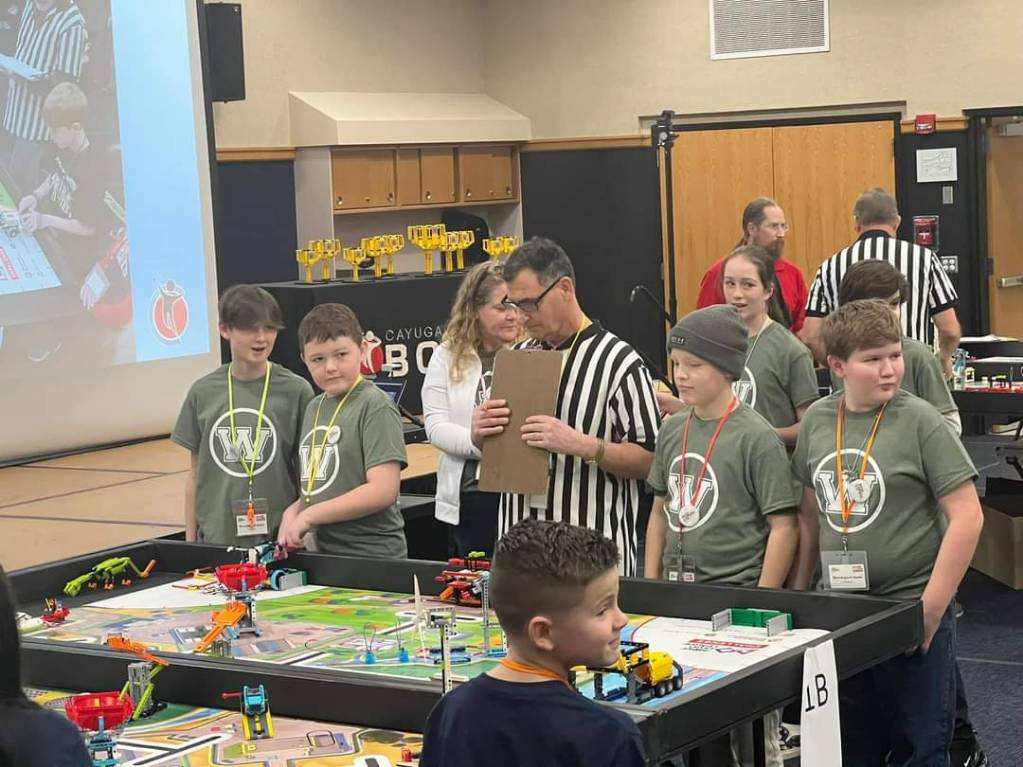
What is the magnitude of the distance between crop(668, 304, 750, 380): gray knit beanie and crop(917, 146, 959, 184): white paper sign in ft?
24.4

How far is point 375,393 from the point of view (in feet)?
12.6

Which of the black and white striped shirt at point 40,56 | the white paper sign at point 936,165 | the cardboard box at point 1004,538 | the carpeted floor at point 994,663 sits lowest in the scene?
the carpeted floor at point 994,663

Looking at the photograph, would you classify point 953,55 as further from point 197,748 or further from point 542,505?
point 197,748

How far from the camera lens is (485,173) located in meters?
11.9

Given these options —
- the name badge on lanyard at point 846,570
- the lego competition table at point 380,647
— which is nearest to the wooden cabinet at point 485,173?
the lego competition table at point 380,647

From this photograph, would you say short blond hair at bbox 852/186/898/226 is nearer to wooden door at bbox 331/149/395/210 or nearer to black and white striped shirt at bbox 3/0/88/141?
black and white striped shirt at bbox 3/0/88/141

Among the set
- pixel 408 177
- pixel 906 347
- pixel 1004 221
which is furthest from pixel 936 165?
pixel 906 347

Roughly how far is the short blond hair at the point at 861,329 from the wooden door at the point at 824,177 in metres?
7.60

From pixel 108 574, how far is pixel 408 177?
7.69 m

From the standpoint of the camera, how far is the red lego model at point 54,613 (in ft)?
11.2

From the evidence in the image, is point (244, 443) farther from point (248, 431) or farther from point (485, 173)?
point (485, 173)

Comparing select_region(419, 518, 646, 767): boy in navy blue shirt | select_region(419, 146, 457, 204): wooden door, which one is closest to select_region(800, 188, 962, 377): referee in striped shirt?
select_region(419, 518, 646, 767): boy in navy blue shirt

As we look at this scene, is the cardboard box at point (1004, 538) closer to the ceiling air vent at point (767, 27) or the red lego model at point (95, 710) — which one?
the red lego model at point (95, 710)

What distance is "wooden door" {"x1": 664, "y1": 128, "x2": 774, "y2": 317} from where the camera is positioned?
11.0 m
